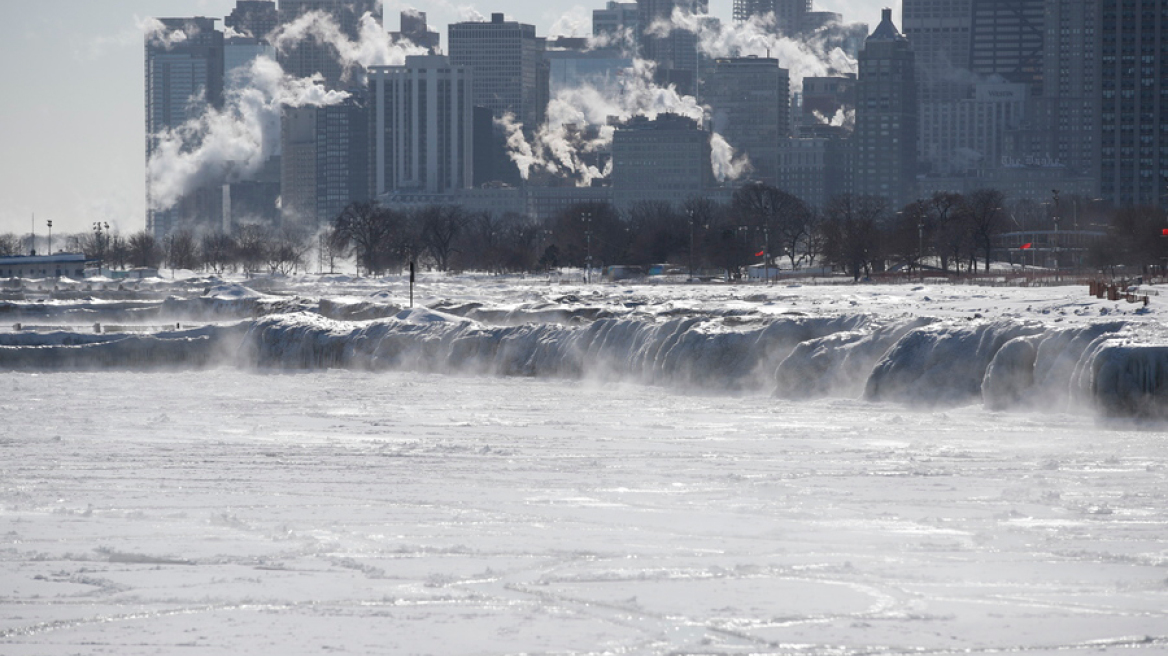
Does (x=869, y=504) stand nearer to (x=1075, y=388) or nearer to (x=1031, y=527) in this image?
(x=1031, y=527)

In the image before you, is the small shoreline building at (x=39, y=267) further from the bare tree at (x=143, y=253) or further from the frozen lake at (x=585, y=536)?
the frozen lake at (x=585, y=536)

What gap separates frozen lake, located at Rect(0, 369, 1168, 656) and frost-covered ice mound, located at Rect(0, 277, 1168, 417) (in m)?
1.73

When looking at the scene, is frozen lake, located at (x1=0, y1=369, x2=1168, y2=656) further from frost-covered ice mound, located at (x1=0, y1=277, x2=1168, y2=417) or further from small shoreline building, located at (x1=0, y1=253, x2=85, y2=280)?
small shoreline building, located at (x1=0, y1=253, x2=85, y2=280)

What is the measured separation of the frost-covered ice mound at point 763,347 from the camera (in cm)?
2750

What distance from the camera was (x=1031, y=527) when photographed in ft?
51.6

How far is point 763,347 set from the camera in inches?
1385

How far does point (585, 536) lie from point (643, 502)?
215 centimetres

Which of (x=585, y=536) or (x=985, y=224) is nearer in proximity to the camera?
(x=585, y=536)

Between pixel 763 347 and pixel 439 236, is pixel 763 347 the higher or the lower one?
the lower one

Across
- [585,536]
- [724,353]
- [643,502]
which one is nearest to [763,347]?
[724,353]

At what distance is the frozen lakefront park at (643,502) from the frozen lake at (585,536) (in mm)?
49

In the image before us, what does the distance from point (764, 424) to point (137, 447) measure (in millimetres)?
10397

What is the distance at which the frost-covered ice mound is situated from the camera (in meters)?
27.5

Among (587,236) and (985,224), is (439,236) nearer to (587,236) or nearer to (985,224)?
(587,236)
